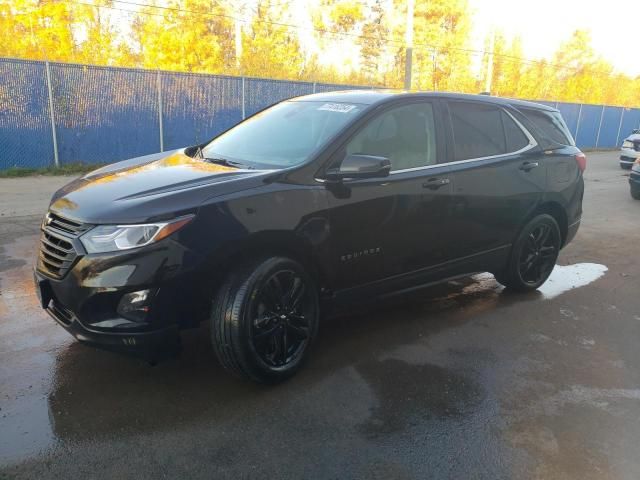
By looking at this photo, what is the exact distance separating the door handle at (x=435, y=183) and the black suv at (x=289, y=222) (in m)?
0.01

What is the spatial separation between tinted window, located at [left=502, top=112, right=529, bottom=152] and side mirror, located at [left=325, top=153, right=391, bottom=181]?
1.86m

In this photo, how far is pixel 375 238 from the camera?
362cm

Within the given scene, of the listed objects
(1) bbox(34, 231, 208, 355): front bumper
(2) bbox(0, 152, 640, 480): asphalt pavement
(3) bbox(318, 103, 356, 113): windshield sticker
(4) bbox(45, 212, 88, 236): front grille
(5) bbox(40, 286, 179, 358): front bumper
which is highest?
(3) bbox(318, 103, 356, 113): windshield sticker

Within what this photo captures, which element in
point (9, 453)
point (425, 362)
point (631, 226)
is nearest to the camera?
point (9, 453)

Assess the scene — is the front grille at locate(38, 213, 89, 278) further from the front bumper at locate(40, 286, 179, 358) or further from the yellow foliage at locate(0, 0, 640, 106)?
the yellow foliage at locate(0, 0, 640, 106)

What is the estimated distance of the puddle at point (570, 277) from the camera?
17.4ft

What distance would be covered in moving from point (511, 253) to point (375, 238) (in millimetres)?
1854

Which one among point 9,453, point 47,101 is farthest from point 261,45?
point 9,453

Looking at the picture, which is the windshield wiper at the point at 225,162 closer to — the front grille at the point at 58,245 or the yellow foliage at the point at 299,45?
the front grille at the point at 58,245

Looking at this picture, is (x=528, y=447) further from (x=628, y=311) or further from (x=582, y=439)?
(x=628, y=311)

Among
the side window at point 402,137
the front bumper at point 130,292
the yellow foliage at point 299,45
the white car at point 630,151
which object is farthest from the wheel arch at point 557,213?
the yellow foliage at point 299,45

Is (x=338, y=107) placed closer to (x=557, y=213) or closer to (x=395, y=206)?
(x=395, y=206)

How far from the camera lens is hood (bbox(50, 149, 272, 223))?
279cm

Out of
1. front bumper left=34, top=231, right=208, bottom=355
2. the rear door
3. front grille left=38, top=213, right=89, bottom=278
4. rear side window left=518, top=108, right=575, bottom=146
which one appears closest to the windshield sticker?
the rear door
